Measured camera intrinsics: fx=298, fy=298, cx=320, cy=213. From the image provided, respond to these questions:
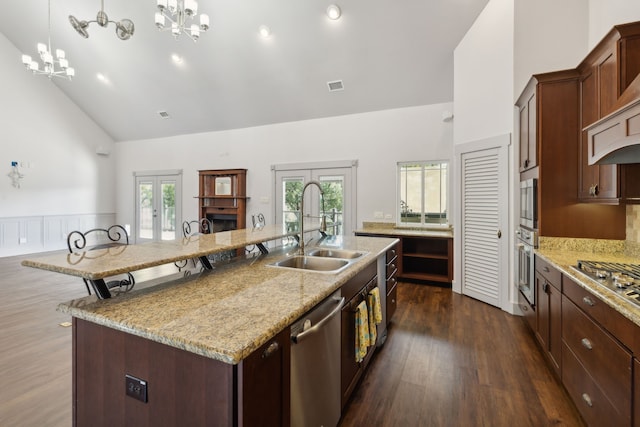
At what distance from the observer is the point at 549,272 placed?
2242mm

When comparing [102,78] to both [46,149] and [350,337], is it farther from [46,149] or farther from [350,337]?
[350,337]

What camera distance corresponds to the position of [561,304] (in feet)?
6.49

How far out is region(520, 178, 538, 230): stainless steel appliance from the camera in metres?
2.71

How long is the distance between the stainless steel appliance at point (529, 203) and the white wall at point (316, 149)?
214 centimetres

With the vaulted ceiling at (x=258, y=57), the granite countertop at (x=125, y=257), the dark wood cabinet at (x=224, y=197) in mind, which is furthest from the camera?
the dark wood cabinet at (x=224, y=197)

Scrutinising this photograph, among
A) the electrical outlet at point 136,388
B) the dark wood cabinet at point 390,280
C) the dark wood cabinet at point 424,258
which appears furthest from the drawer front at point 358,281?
the dark wood cabinet at point 424,258

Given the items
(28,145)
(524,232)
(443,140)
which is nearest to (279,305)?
(524,232)

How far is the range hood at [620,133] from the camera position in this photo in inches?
57.9

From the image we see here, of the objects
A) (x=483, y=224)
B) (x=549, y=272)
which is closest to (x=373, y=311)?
(x=549, y=272)

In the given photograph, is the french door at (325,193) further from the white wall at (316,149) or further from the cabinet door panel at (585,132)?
the cabinet door panel at (585,132)

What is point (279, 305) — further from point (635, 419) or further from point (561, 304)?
point (561, 304)

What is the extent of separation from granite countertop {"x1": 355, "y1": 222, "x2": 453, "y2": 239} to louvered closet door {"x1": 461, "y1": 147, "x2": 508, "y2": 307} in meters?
0.58

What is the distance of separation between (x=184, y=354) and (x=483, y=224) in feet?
12.2

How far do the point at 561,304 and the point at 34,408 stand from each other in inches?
136
